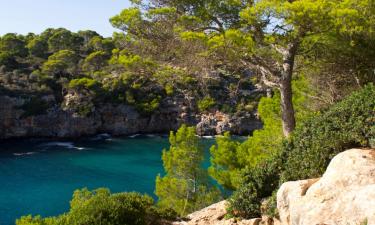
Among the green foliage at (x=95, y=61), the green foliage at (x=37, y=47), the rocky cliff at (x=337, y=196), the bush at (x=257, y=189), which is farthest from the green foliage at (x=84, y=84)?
the rocky cliff at (x=337, y=196)

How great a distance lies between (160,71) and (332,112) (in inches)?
242

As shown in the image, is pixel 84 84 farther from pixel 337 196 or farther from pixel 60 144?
pixel 337 196

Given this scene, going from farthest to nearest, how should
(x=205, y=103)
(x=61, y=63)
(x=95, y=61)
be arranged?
(x=95, y=61), (x=61, y=63), (x=205, y=103)

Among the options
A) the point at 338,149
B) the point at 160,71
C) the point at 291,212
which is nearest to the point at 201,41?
the point at 160,71

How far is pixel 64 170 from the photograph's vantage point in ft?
153

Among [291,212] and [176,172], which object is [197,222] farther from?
[176,172]

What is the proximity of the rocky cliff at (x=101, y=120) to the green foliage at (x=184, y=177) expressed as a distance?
45781mm

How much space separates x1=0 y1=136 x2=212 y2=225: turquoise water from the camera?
35375mm

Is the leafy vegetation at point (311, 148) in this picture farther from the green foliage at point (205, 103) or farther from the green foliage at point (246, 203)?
the green foliage at point (205, 103)

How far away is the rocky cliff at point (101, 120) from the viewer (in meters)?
64.9

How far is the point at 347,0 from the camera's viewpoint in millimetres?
11562

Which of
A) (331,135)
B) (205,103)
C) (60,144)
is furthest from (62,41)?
(331,135)

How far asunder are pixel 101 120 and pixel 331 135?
209 ft

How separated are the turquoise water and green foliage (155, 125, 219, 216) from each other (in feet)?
43.4
